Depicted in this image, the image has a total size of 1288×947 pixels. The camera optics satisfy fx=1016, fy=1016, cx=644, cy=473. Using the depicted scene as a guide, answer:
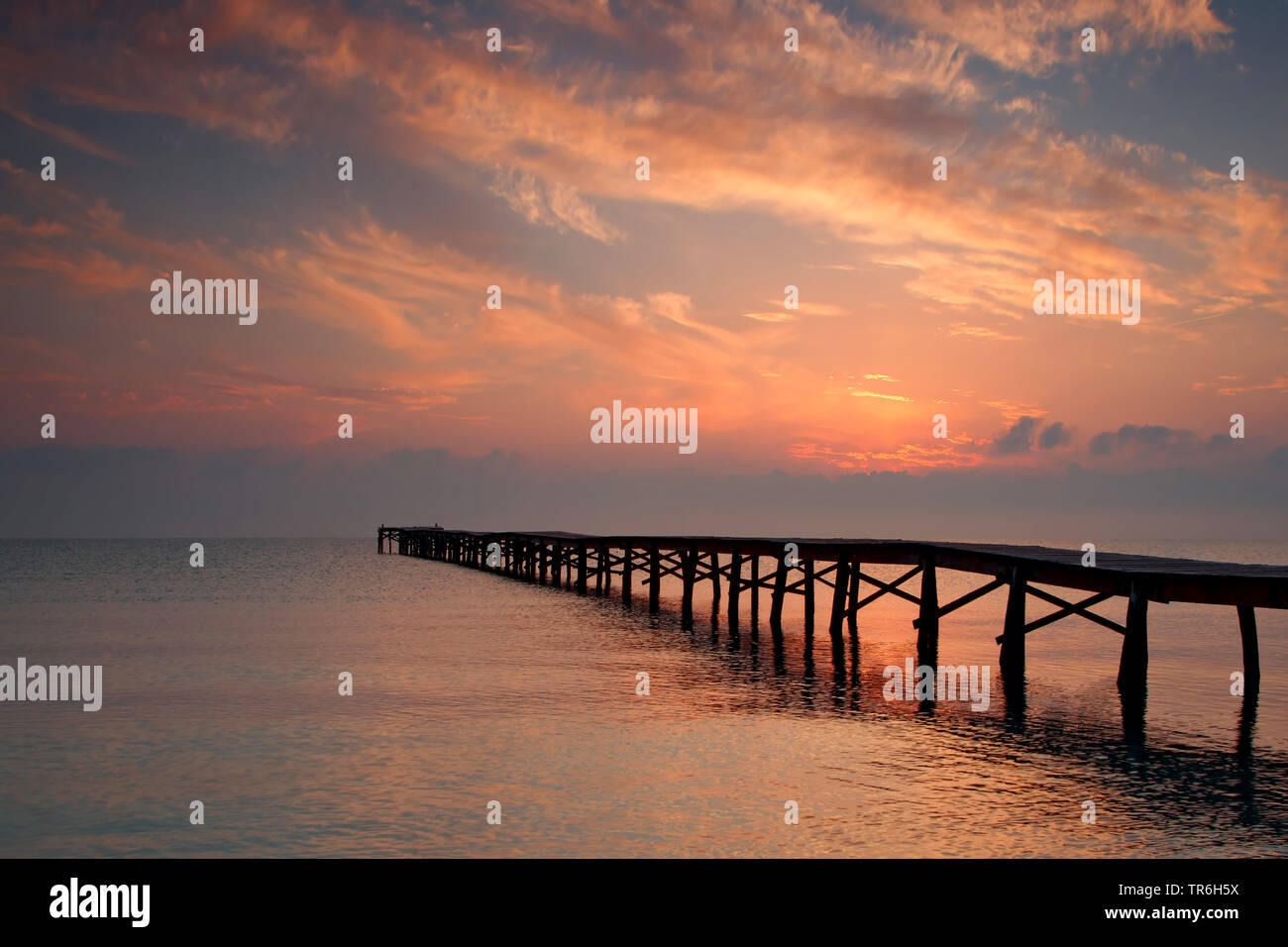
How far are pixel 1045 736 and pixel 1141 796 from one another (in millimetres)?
3439

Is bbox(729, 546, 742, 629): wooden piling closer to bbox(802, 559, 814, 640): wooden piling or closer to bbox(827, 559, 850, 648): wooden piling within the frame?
bbox(802, 559, 814, 640): wooden piling

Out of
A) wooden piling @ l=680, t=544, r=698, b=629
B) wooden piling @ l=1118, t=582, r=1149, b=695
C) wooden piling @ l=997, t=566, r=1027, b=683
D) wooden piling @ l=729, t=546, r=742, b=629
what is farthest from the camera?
wooden piling @ l=680, t=544, r=698, b=629

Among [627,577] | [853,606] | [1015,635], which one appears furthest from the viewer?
[627,577]

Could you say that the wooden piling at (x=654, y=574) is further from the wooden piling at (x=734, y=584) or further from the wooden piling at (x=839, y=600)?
the wooden piling at (x=839, y=600)

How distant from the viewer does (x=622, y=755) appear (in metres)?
13.6

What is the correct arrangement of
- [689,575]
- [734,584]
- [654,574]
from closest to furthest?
[734,584], [689,575], [654,574]

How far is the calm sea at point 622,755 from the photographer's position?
1016cm

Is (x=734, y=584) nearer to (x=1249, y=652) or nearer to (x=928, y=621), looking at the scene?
(x=928, y=621)

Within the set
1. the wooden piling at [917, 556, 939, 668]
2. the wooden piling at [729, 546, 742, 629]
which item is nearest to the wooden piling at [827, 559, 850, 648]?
the wooden piling at [917, 556, 939, 668]

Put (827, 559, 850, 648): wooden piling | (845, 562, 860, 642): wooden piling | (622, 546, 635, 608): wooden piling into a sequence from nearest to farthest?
(827, 559, 850, 648): wooden piling → (845, 562, 860, 642): wooden piling → (622, 546, 635, 608): wooden piling

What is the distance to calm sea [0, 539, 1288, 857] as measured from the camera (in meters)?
10.2

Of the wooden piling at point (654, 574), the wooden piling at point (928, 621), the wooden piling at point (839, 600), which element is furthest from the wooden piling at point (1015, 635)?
the wooden piling at point (654, 574)

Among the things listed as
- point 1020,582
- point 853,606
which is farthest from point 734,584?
point 1020,582

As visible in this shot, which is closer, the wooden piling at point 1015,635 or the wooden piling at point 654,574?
the wooden piling at point 1015,635
